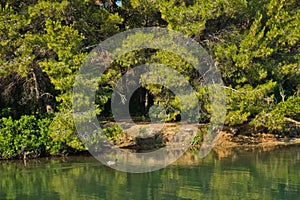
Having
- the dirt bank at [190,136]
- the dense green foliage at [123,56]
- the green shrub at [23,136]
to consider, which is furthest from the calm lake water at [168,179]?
the dirt bank at [190,136]

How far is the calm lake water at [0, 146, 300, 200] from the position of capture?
10461 millimetres

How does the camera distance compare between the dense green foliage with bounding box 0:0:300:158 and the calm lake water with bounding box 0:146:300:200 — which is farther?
the dense green foliage with bounding box 0:0:300:158

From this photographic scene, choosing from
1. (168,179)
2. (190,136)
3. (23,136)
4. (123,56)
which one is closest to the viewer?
(168,179)

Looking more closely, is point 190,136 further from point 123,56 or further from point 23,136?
point 23,136

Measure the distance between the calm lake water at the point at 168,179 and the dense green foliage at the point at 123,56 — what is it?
1.21m

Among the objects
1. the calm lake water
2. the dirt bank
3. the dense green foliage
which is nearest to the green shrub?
the dense green foliage

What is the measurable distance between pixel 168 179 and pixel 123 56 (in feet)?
15.5

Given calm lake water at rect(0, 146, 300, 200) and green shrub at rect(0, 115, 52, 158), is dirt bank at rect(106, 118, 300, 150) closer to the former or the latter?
calm lake water at rect(0, 146, 300, 200)

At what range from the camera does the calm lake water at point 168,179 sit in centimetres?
1046

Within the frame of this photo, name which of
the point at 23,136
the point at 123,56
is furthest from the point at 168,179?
the point at 23,136

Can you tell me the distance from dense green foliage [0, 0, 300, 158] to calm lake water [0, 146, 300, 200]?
47.8 inches

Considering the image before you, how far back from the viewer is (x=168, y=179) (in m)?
11.9

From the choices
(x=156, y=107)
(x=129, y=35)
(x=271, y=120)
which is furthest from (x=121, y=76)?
(x=271, y=120)

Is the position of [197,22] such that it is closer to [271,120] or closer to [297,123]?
[271,120]
